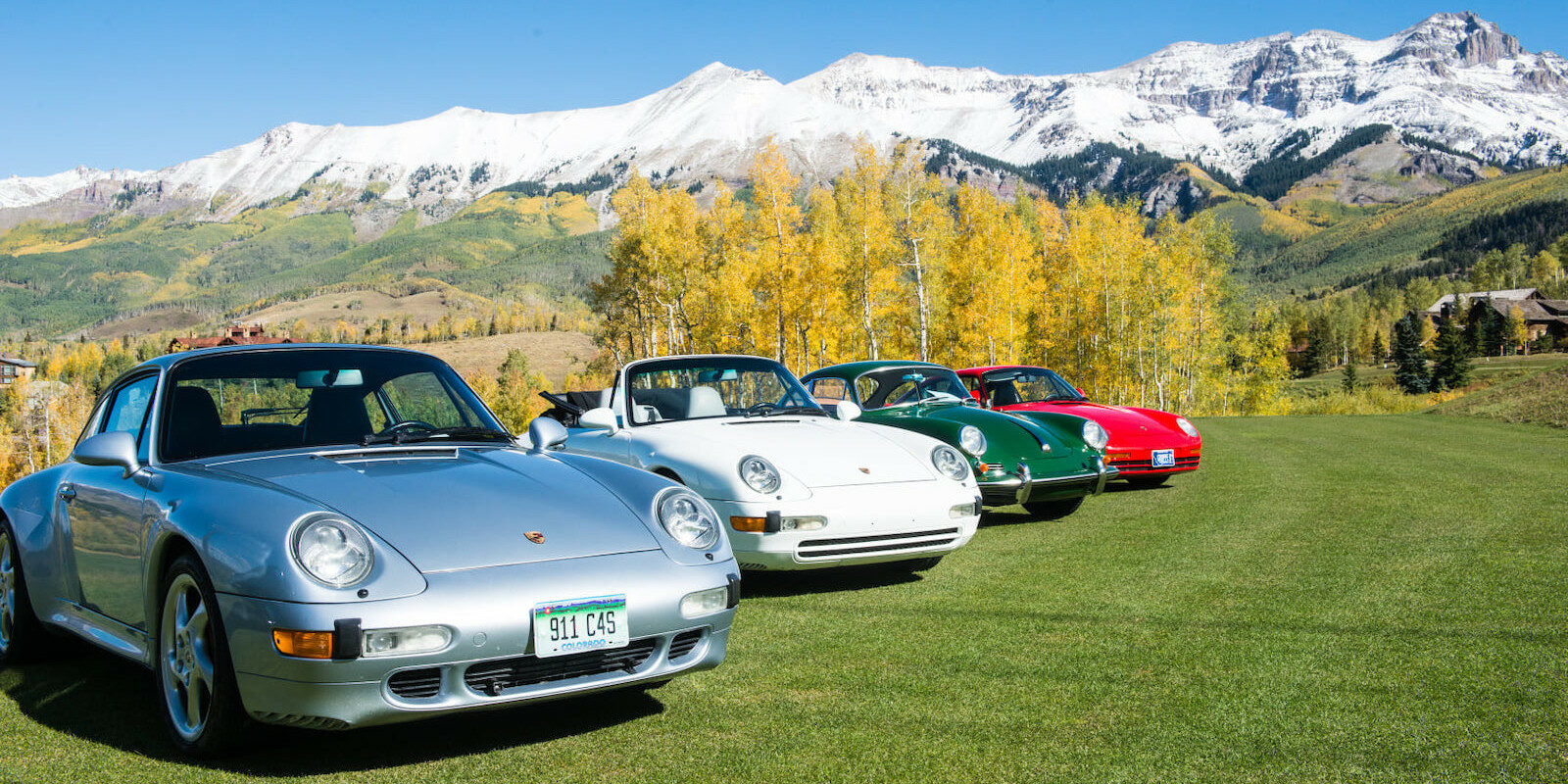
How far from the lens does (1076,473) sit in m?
9.06

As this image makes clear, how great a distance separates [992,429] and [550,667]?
6.34 metres

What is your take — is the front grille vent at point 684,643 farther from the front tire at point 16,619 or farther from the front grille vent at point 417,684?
the front tire at point 16,619

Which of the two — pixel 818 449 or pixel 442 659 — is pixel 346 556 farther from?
pixel 818 449

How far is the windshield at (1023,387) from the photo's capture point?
12.3 metres

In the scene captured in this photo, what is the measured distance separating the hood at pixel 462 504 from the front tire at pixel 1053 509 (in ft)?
21.8

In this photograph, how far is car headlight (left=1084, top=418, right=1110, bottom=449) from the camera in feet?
33.0

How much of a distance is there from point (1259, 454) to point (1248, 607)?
1085 cm

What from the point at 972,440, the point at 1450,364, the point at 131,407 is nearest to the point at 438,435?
the point at 131,407

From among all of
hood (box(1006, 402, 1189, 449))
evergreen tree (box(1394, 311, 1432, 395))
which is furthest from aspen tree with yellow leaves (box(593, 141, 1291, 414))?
evergreen tree (box(1394, 311, 1432, 395))

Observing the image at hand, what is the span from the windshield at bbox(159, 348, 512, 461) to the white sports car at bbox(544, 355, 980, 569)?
187cm

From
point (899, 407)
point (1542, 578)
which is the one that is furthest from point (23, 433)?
point (1542, 578)

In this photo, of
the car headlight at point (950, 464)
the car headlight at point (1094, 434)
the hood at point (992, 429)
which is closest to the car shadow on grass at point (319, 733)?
the car headlight at point (950, 464)

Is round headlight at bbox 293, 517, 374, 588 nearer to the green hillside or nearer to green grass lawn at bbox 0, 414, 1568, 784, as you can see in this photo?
green grass lawn at bbox 0, 414, 1568, 784

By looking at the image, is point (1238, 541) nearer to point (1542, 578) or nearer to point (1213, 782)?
point (1542, 578)
